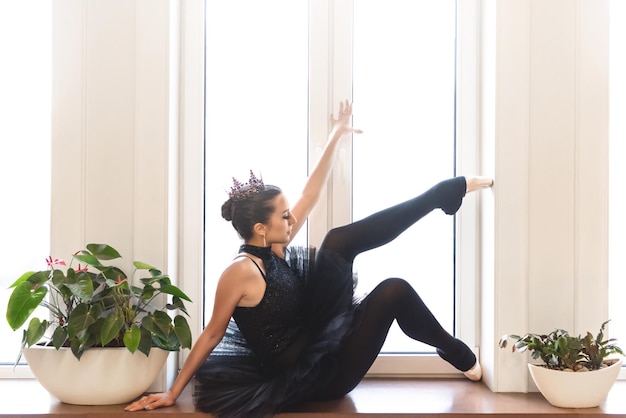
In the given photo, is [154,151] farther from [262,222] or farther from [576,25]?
[576,25]

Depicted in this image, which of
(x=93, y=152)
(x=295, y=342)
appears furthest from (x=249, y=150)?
(x=295, y=342)

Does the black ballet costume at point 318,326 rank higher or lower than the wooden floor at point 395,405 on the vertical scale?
higher

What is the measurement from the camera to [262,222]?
2100mm

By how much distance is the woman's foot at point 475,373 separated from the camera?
226 centimetres

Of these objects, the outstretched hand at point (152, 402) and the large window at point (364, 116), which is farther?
the large window at point (364, 116)

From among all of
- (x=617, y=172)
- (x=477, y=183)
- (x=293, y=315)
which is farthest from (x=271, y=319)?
(x=617, y=172)

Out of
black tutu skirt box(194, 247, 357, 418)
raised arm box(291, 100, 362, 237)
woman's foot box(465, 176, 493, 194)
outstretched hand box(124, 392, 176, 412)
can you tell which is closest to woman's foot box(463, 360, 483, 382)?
black tutu skirt box(194, 247, 357, 418)

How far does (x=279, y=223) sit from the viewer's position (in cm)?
211

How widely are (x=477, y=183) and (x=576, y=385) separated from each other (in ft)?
2.26

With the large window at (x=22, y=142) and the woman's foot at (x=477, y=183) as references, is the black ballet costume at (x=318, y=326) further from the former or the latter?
the large window at (x=22, y=142)

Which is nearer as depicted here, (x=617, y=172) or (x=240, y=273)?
(x=240, y=273)

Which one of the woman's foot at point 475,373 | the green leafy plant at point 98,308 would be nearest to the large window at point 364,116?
the woman's foot at point 475,373

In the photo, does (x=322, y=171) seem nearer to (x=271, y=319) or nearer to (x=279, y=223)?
(x=279, y=223)

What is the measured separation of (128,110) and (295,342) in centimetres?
93
